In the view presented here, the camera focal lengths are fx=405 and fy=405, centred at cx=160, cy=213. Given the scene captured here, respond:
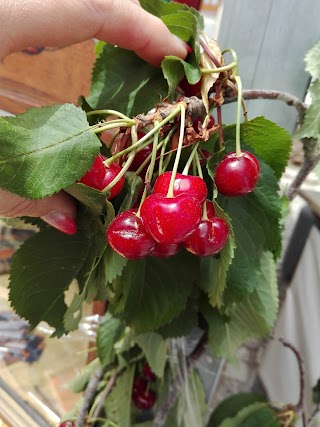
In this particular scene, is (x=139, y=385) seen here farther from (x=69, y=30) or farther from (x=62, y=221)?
(x=69, y=30)

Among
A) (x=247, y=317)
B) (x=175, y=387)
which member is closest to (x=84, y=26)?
(x=247, y=317)

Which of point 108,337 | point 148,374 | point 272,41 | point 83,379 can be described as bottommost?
point 83,379

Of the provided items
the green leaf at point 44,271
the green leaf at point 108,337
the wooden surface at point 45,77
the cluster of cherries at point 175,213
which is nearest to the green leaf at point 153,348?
the green leaf at point 108,337

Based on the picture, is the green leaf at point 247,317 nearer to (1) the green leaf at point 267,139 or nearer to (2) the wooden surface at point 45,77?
(1) the green leaf at point 267,139

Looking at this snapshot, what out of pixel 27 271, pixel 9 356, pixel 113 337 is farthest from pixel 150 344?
pixel 9 356

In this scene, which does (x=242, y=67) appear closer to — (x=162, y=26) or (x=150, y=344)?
(x=162, y=26)
